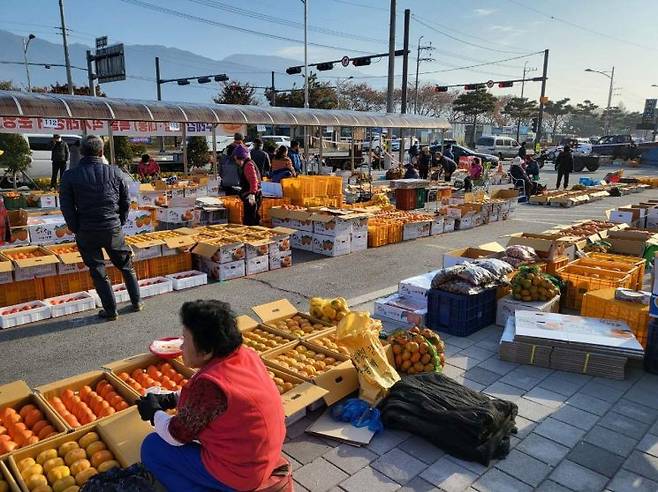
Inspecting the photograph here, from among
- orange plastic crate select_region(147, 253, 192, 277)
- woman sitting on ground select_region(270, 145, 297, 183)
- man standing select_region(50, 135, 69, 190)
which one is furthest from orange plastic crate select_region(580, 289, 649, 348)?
man standing select_region(50, 135, 69, 190)

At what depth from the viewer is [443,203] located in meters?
14.0

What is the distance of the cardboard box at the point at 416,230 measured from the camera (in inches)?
434

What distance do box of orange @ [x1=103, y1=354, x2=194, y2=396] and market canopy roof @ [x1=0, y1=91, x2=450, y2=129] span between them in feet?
34.0

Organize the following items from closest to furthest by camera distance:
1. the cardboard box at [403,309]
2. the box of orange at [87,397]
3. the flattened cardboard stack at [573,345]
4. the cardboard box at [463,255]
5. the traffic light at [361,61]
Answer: the box of orange at [87,397] < the flattened cardboard stack at [573,345] < the cardboard box at [403,309] < the cardboard box at [463,255] < the traffic light at [361,61]

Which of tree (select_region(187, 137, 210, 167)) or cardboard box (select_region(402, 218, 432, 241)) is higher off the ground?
tree (select_region(187, 137, 210, 167))

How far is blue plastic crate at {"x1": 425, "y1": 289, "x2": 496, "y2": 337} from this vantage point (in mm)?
5750

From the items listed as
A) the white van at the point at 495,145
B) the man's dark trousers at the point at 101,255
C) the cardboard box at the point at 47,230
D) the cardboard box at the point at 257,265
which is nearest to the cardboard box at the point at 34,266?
the man's dark trousers at the point at 101,255

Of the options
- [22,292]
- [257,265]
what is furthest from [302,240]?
[22,292]

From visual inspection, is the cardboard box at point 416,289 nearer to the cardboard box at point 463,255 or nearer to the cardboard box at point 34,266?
the cardboard box at point 463,255

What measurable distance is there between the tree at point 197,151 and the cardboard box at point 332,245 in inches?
739

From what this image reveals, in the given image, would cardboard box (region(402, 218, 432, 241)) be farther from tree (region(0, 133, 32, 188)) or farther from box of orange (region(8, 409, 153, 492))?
tree (region(0, 133, 32, 188))

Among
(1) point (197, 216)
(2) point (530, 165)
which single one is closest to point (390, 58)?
(2) point (530, 165)

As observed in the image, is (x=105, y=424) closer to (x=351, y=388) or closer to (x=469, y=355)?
(x=351, y=388)

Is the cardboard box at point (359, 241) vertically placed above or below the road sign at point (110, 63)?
below
